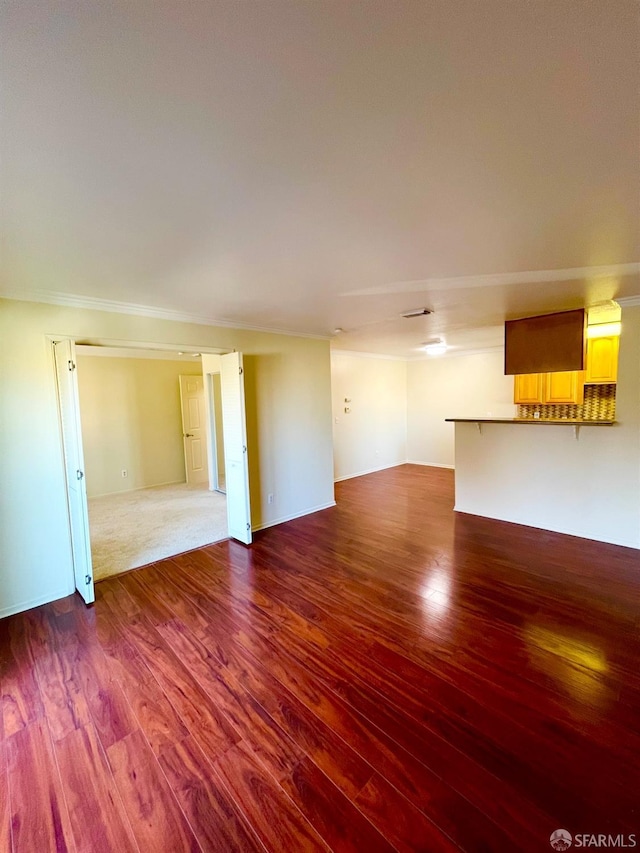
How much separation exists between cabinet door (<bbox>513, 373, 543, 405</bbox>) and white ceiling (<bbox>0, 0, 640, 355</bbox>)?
11.4 feet

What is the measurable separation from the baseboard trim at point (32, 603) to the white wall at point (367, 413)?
4.45 meters

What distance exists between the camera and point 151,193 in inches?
57.9

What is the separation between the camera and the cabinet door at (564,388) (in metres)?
5.11

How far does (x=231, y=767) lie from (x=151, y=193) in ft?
8.19

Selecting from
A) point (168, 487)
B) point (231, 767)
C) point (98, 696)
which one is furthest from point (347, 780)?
point (168, 487)

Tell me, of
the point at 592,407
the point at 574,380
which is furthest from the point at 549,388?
the point at 592,407

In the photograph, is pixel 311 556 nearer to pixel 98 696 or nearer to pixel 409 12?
pixel 98 696

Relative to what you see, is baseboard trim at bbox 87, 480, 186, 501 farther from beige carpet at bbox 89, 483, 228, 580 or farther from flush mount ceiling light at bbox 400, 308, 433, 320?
flush mount ceiling light at bbox 400, 308, 433, 320

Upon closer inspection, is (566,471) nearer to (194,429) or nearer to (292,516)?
(292,516)

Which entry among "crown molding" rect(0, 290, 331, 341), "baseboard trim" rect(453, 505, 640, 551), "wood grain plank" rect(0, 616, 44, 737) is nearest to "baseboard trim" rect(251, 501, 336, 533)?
"baseboard trim" rect(453, 505, 640, 551)

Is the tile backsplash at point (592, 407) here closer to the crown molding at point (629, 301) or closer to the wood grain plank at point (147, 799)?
the crown molding at point (629, 301)

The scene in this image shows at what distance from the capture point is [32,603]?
2.86 m

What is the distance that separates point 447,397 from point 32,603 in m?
7.11

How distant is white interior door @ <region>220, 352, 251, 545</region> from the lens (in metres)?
3.74
